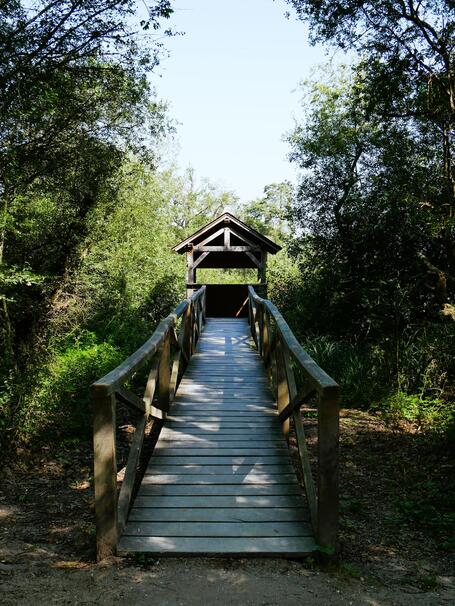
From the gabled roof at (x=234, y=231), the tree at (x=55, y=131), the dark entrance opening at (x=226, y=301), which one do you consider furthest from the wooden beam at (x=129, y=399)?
the dark entrance opening at (x=226, y=301)

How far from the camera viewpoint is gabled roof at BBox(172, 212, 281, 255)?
15945 mm

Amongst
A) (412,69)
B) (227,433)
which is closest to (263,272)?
(412,69)

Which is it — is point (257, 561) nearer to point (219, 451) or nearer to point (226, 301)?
point (219, 451)

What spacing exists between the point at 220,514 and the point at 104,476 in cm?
92

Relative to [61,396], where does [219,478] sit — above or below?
above

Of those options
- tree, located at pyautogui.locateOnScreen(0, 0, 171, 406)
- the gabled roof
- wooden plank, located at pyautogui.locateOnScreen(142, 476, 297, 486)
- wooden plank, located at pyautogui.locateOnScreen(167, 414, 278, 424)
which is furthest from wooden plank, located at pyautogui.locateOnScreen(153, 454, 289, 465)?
the gabled roof

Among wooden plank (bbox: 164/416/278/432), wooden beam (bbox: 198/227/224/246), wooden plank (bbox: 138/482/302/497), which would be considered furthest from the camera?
wooden beam (bbox: 198/227/224/246)

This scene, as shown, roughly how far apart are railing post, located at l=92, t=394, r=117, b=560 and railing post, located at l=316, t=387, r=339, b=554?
128 cm

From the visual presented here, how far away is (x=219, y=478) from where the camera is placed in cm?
396

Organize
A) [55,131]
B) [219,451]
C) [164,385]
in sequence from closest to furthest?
1. [219,451]
2. [164,385]
3. [55,131]

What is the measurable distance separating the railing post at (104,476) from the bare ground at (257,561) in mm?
127

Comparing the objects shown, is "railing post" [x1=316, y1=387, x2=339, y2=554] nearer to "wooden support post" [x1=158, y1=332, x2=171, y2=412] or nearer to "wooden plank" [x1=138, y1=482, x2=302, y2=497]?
"wooden plank" [x1=138, y1=482, x2=302, y2=497]

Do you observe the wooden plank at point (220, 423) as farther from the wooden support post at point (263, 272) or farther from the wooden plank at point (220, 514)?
the wooden support post at point (263, 272)

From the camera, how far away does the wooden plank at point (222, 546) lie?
118 inches
